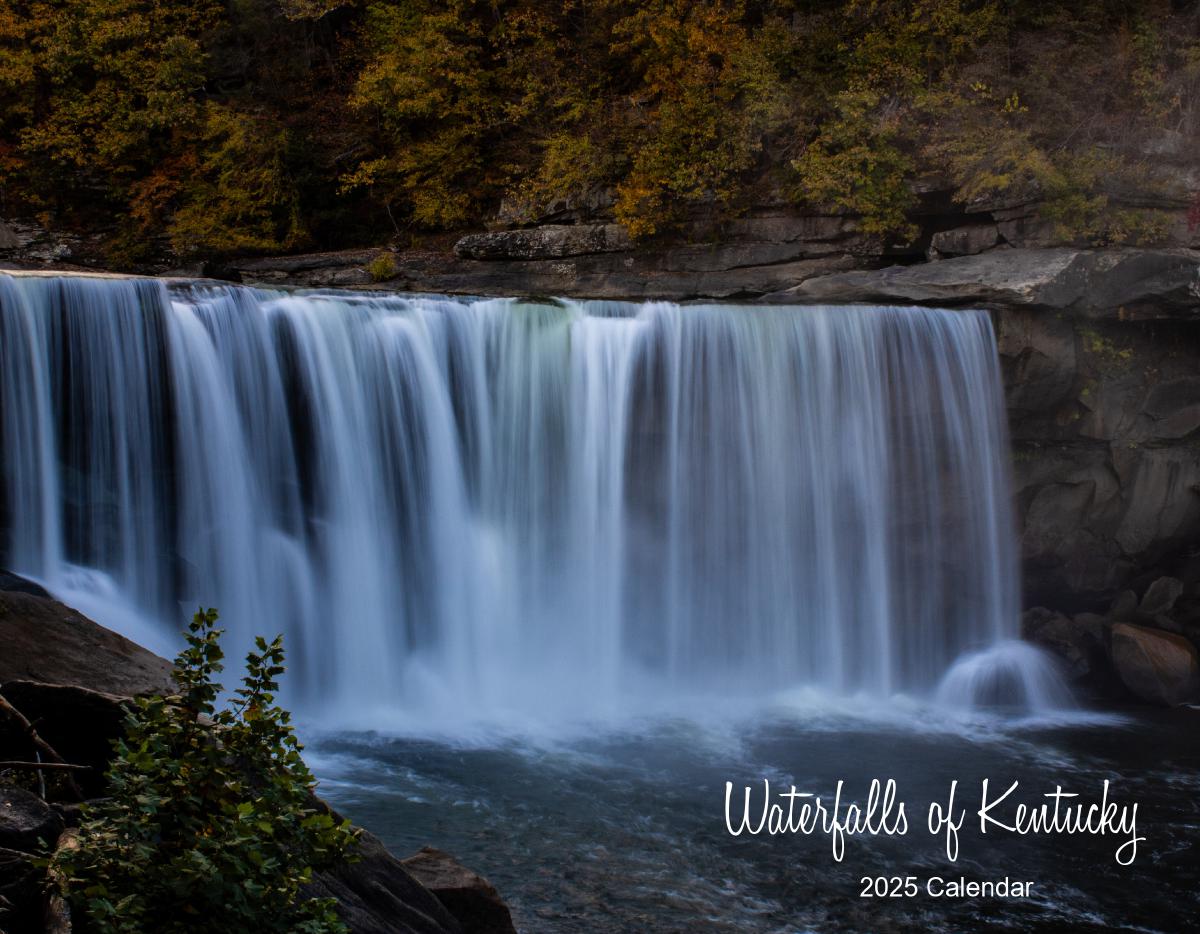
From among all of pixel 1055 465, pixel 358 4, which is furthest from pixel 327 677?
pixel 358 4

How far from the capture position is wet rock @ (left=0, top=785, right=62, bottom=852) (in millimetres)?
3510

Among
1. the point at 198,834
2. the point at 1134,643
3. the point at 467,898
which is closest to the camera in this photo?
the point at 198,834

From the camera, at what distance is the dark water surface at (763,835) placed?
23.2 feet

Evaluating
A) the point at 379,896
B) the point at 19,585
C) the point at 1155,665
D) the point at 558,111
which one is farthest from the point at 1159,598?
the point at 19,585

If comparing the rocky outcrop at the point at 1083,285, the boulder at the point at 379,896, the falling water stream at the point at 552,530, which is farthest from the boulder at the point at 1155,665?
the boulder at the point at 379,896

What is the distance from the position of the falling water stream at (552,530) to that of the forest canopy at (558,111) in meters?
4.14

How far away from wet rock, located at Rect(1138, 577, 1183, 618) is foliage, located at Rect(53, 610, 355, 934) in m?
12.6

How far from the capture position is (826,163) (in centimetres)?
1582

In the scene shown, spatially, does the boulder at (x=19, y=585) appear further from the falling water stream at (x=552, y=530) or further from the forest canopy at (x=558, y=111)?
the forest canopy at (x=558, y=111)

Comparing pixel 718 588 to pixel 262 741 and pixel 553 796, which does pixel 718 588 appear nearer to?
pixel 553 796

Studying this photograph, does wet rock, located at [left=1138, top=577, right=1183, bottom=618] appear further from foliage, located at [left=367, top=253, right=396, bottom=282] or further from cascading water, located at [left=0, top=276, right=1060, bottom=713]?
foliage, located at [left=367, top=253, right=396, bottom=282]

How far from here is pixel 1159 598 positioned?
44.9 feet

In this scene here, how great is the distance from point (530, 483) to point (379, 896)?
26.4 ft

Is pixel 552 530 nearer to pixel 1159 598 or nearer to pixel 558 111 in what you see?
pixel 1159 598
